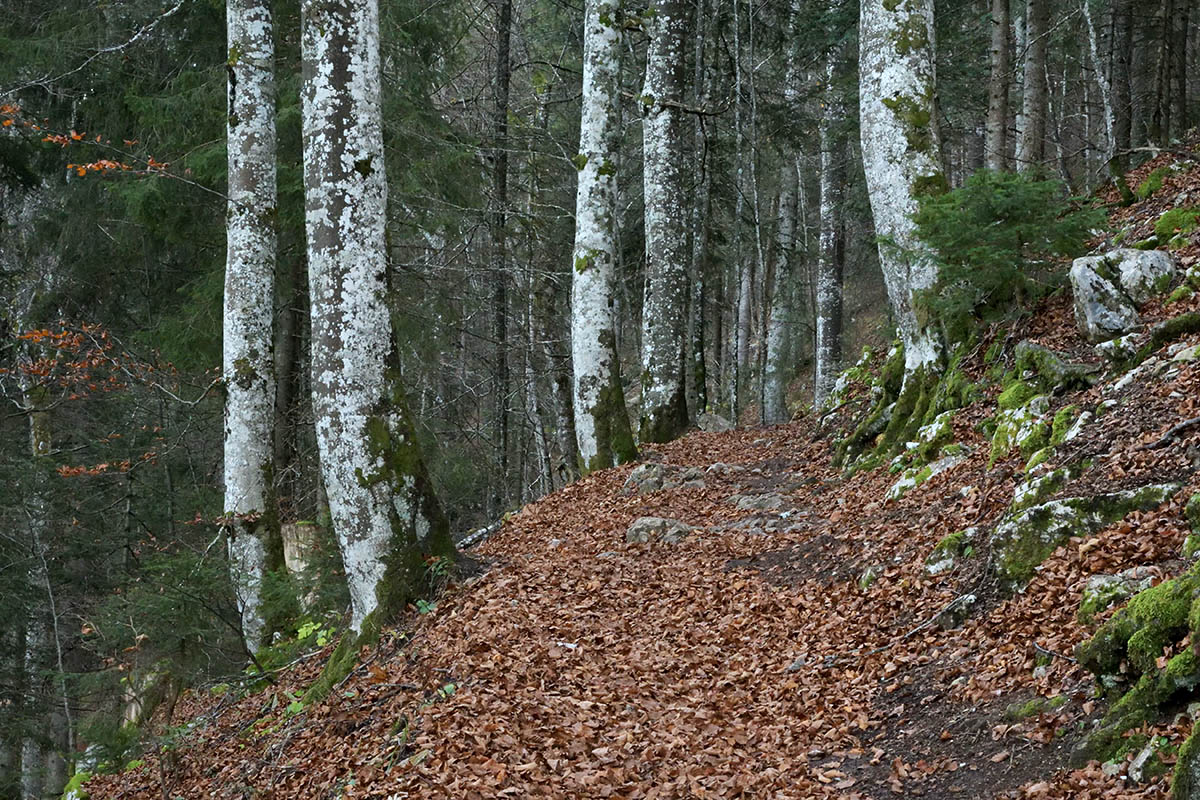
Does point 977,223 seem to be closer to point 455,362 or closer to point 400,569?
point 400,569

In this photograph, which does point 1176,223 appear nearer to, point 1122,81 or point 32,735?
point 1122,81

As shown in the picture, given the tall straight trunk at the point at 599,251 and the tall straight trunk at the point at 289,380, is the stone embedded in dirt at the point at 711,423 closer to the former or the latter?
the tall straight trunk at the point at 599,251

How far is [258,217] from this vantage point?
32.2ft

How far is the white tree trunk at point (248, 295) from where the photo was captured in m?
9.72

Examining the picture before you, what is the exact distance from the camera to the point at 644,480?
1025 cm

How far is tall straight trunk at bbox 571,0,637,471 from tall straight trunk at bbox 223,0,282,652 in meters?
3.94

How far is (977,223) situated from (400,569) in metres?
5.53

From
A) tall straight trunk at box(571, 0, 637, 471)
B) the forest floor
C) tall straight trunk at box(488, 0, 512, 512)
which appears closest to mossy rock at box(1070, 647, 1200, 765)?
the forest floor

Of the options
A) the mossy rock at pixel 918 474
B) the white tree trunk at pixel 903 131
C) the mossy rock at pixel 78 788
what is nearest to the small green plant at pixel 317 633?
the mossy rock at pixel 78 788

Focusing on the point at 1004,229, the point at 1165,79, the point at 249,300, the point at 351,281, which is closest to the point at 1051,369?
the point at 1004,229

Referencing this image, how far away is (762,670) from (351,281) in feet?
13.3

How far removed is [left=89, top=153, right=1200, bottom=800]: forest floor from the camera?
13.9 ft

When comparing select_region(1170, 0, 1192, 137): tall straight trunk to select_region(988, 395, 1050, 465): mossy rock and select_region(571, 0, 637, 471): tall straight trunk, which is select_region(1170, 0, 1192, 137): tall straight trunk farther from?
select_region(988, 395, 1050, 465): mossy rock

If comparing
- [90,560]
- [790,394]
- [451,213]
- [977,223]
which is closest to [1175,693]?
[977,223]
